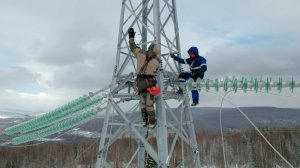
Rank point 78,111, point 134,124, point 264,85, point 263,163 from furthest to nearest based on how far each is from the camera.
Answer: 1. point 263,163
2. point 78,111
3. point 134,124
4. point 264,85

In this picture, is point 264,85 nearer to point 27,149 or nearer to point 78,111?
point 78,111

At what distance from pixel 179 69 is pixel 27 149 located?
9645 cm

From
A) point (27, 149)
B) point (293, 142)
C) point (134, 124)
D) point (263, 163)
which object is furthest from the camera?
point (27, 149)

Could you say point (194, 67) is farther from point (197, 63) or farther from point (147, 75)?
point (147, 75)

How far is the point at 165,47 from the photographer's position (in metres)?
12.3

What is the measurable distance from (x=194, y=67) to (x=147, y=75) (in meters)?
1.85

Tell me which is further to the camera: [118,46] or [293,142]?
[293,142]

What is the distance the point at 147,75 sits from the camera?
11.1 m

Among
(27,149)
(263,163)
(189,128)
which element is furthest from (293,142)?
(189,128)

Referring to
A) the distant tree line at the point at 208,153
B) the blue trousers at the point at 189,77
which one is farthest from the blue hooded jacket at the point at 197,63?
the distant tree line at the point at 208,153

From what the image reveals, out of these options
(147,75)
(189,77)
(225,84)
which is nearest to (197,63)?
(189,77)

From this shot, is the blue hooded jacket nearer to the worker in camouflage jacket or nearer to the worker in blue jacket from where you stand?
the worker in blue jacket

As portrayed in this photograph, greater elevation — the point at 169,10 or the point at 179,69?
the point at 169,10

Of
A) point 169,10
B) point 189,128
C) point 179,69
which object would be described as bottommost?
point 189,128
